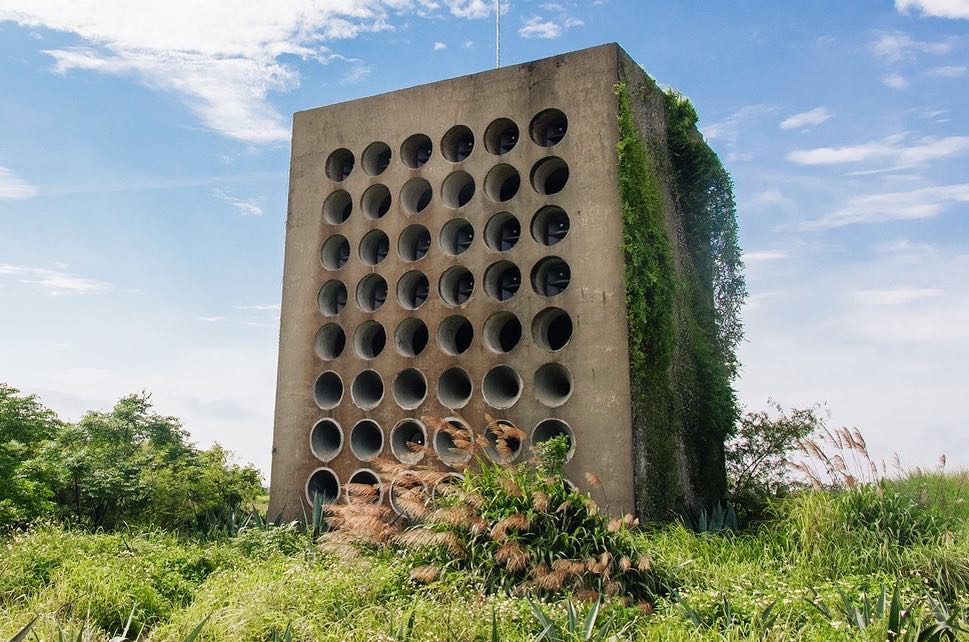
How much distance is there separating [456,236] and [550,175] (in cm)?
196

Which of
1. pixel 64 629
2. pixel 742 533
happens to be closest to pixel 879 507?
pixel 742 533

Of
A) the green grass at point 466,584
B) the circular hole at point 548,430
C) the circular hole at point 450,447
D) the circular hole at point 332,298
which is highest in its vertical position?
the circular hole at point 332,298

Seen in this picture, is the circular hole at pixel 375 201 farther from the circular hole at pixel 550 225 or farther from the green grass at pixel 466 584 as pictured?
the green grass at pixel 466 584

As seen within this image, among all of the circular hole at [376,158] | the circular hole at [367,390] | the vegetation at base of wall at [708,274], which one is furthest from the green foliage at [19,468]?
the vegetation at base of wall at [708,274]

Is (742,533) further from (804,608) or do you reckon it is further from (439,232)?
(439,232)

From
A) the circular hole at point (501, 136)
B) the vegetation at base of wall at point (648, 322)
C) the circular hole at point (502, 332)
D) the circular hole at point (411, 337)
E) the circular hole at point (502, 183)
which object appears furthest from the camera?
the circular hole at point (411, 337)

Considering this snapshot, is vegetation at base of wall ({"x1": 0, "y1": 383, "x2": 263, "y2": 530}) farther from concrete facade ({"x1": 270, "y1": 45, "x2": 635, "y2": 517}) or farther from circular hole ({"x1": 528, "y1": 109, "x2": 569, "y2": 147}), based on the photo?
circular hole ({"x1": 528, "y1": 109, "x2": 569, "y2": 147})

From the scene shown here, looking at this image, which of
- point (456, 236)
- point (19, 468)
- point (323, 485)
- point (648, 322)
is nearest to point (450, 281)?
point (456, 236)

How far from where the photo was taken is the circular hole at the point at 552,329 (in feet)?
42.3

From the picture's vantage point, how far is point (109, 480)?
14.8 metres

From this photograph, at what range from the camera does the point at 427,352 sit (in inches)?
546

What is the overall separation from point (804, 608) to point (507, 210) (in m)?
8.09

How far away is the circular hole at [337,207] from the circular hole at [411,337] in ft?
9.31

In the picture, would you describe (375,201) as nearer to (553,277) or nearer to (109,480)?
(553,277)
